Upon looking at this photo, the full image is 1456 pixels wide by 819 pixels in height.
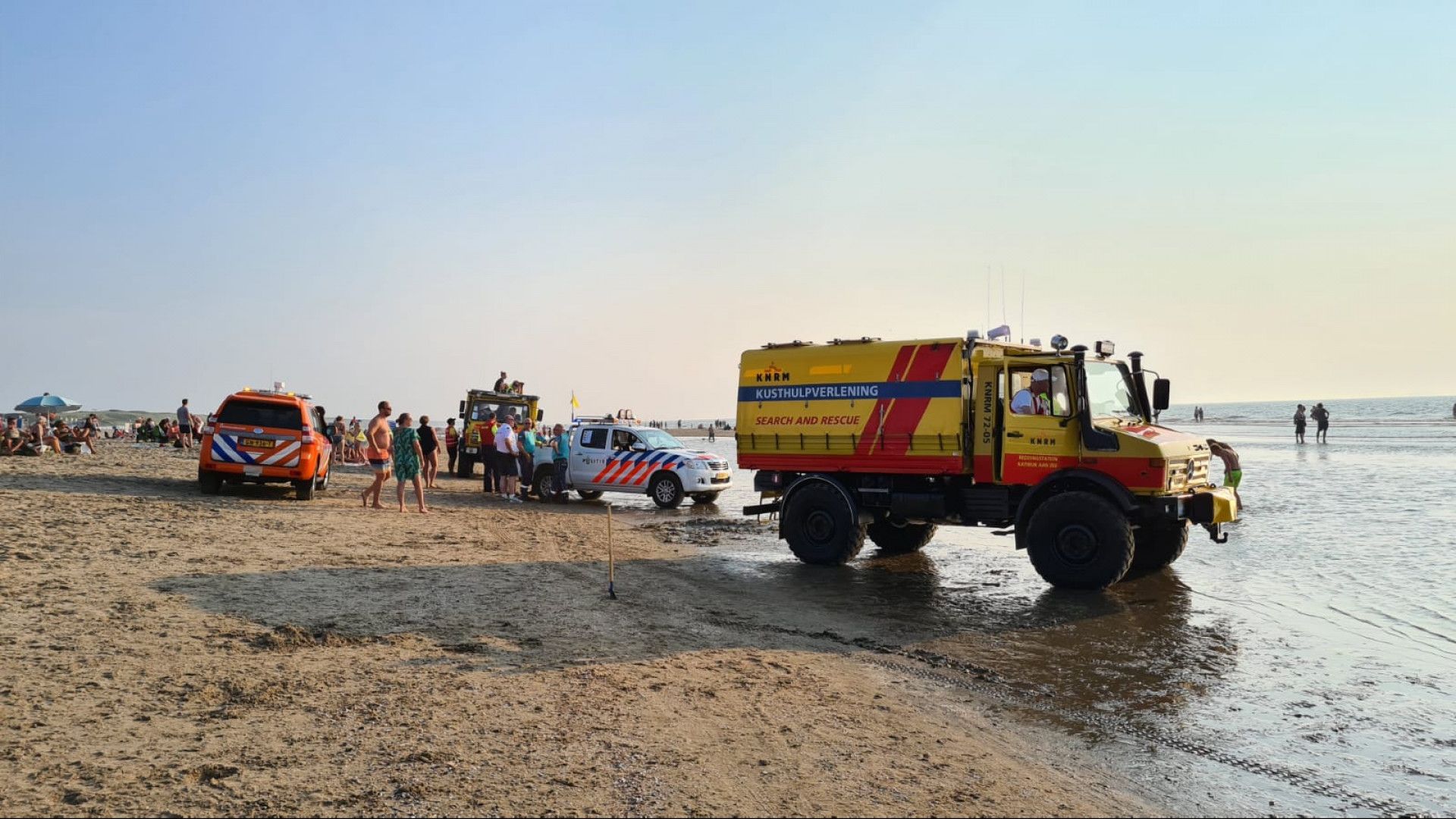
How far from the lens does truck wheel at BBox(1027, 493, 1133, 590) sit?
10391 millimetres

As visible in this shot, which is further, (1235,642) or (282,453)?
A: (282,453)

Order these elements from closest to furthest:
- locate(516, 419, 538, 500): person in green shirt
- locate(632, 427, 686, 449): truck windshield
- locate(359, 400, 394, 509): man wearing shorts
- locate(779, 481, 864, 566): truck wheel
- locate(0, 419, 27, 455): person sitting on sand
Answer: locate(779, 481, 864, 566): truck wheel < locate(359, 400, 394, 509): man wearing shorts < locate(632, 427, 686, 449): truck windshield < locate(516, 419, 538, 500): person in green shirt < locate(0, 419, 27, 455): person sitting on sand

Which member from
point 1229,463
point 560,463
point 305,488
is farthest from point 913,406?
point 305,488

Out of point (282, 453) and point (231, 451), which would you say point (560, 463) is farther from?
point (231, 451)

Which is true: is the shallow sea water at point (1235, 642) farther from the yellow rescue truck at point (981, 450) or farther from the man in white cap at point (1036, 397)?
the man in white cap at point (1036, 397)

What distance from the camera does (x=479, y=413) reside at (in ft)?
92.2

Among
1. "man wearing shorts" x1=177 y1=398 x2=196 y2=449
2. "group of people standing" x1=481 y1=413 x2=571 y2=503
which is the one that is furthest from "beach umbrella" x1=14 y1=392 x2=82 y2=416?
"group of people standing" x1=481 y1=413 x2=571 y2=503

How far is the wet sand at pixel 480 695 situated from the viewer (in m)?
4.60

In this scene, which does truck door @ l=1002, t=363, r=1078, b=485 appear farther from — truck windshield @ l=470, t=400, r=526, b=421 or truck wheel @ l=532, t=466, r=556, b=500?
truck windshield @ l=470, t=400, r=526, b=421

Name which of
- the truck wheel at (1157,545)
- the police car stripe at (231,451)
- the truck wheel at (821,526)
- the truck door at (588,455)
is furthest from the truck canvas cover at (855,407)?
the police car stripe at (231,451)

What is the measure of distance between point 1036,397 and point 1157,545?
271cm

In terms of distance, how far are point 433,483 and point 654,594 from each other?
53.8 ft

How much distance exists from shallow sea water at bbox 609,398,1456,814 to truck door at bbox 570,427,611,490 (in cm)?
566

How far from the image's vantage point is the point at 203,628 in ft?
24.7
